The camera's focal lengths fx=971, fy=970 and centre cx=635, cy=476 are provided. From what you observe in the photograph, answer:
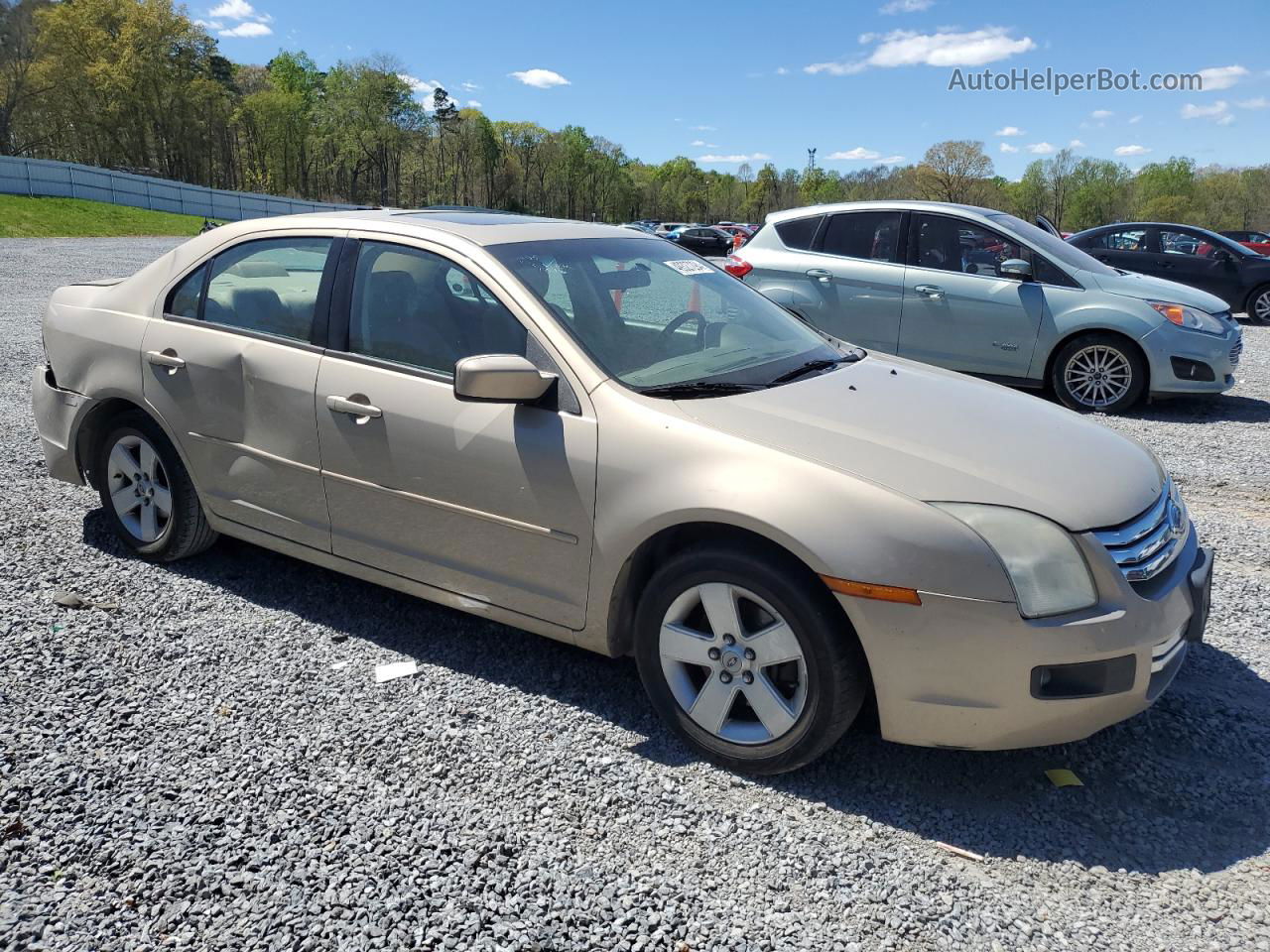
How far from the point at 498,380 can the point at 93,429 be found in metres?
2.65

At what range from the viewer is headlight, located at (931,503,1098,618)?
2.66 m

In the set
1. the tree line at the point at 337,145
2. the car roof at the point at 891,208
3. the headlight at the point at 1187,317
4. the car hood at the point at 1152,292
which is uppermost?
the tree line at the point at 337,145

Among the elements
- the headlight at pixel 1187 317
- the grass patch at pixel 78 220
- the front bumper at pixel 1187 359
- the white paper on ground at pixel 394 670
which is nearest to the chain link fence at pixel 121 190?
the grass patch at pixel 78 220

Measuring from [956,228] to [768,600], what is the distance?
23.1ft

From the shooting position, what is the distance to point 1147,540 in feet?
9.64

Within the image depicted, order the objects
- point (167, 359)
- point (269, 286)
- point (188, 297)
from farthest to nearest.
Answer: point (188, 297)
point (167, 359)
point (269, 286)

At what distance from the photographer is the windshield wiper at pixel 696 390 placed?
3.25 m

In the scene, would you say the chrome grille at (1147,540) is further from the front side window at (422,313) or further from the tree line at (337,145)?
the tree line at (337,145)

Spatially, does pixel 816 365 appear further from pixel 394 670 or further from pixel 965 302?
pixel 965 302

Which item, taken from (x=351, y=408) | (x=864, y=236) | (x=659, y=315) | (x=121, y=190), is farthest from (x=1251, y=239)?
(x=121, y=190)

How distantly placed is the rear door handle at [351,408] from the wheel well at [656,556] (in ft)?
3.82

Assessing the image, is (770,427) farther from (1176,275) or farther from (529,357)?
(1176,275)

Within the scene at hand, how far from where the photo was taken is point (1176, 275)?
15289 millimetres

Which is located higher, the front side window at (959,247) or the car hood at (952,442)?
the front side window at (959,247)
